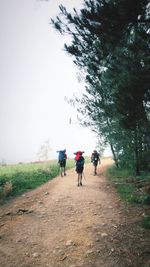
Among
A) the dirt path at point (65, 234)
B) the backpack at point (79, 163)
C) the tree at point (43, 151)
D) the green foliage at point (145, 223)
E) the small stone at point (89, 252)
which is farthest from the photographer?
the tree at point (43, 151)

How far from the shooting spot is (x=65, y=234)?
7.59 metres

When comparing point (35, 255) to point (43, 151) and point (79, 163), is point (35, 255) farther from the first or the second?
point (43, 151)

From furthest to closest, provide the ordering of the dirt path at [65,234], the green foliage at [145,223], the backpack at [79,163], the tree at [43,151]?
the tree at [43,151] → the backpack at [79,163] → the green foliage at [145,223] → the dirt path at [65,234]

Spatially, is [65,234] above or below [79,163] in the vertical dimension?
below

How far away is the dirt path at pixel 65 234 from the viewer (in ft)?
19.8

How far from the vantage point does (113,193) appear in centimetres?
1381

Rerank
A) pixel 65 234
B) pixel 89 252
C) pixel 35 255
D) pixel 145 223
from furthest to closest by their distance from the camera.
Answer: pixel 145 223, pixel 65 234, pixel 35 255, pixel 89 252

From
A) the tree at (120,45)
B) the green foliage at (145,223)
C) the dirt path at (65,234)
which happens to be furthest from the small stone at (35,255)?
the tree at (120,45)

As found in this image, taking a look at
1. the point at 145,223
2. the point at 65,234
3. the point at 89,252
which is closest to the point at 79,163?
the point at 145,223

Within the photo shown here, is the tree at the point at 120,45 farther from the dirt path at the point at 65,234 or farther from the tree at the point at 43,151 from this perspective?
the tree at the point at 43,151

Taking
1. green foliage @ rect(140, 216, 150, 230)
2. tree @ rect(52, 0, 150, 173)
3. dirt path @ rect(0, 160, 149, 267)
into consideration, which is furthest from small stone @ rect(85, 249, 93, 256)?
tree @ rect(52, 0, 150, 173)

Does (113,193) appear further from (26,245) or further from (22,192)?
(26,245)

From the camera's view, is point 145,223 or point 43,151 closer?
point 145,223

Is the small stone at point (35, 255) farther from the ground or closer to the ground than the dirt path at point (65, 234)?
closer to the ground
